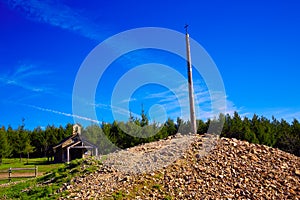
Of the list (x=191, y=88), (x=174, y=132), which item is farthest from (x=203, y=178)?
(x=174, y=132)

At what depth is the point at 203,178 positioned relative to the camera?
35.6 ft

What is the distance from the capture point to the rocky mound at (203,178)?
32.9 feet

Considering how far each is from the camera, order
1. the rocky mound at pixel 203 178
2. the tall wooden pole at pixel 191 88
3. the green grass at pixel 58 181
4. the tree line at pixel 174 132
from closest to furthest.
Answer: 1. the rocky mound at pixel 203 178
2. the green grass at pixel 58 181
3. the tall wooden pole at pixel 191 88
4. the tree line at pixel 174 132

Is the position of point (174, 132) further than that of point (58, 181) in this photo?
Yes

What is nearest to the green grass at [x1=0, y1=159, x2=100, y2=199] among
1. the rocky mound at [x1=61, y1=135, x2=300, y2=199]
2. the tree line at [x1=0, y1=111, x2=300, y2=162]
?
the rocky mound at [x1=61, y1=135, x2=300, y2=199]

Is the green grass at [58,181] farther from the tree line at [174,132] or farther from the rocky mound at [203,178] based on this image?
the tree line at [174,132]

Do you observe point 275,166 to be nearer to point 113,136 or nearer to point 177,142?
point 177,142

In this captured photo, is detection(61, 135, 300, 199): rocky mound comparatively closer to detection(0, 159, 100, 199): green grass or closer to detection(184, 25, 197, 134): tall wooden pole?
detection(0, 159, 100, 199): green grass

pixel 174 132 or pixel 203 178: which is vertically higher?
pixel 174 132

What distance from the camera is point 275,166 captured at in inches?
477

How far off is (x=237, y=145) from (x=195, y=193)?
4618mm

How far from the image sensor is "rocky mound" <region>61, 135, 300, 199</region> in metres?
10.0

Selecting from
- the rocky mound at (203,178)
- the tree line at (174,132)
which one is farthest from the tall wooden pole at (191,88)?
the tree line at (174,132)

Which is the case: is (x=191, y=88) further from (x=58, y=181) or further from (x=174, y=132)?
(x=174, y=132)
